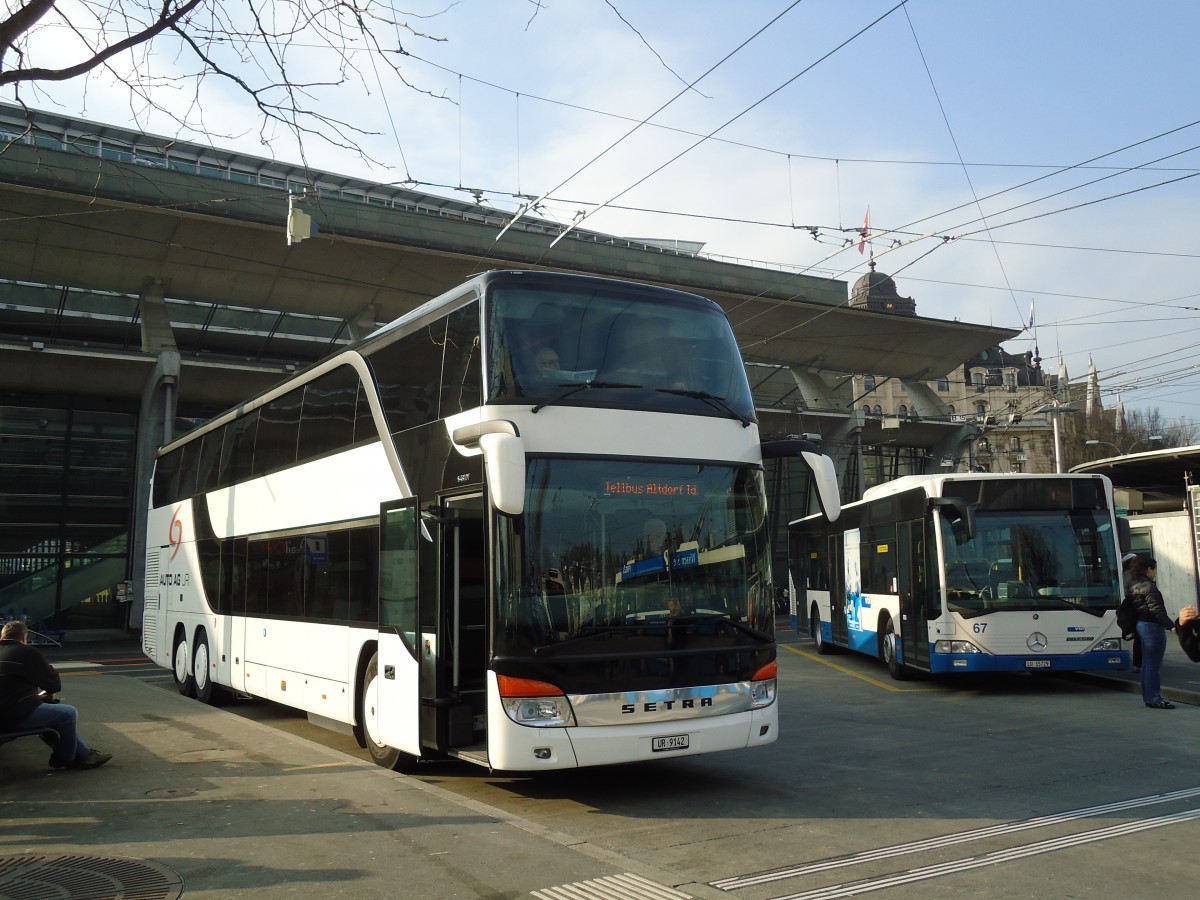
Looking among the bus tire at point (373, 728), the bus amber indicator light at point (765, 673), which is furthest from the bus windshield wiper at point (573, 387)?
the bus tire at point (373, 728)

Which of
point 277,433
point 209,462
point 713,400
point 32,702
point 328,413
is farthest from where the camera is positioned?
point 209,462

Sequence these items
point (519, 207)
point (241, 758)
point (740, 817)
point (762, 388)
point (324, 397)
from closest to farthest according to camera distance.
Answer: point (740, 817) → point (241, 758) → point (324, 397) → point (519, 207) → point (762, 388)

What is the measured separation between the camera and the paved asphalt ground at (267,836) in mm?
5672

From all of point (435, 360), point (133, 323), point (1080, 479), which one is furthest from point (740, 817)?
point (133, 323)

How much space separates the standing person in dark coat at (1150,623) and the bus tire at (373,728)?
8851mm

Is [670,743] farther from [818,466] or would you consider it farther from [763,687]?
[818,466]

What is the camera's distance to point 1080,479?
14828 millimetres

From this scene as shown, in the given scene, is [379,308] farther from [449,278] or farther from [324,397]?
[324,397]

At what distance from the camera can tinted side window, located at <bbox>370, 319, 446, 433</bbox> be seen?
8.92 metres

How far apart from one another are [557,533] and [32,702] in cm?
482

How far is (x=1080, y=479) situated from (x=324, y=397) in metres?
10.3

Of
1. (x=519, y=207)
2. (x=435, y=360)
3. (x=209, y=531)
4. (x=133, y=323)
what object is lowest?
(x=209, y=531)

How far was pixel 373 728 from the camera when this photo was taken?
31.4 feet

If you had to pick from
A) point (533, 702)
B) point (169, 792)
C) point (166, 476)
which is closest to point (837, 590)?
point (166, 476)
